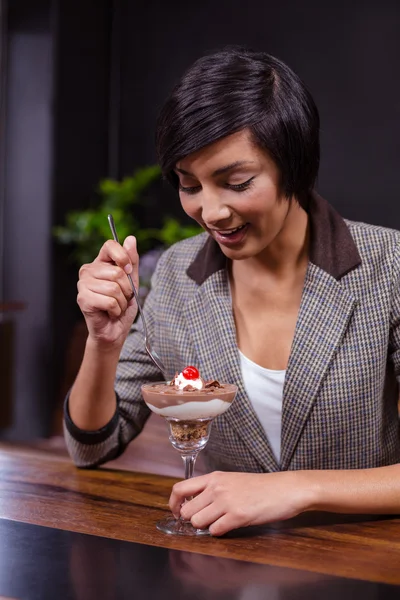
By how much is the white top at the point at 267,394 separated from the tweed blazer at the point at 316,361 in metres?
0.03

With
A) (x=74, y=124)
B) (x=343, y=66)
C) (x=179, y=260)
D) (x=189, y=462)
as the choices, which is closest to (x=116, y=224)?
(x=74, y=124)

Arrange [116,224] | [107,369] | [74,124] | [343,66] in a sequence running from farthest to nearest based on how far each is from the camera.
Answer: [74,124], [116,224], [343,66], [107,369]

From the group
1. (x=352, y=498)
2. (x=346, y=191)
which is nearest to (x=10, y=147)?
(x=346, y=191)

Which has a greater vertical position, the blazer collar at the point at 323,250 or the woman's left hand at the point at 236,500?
the blazer collar at the point at 323,250

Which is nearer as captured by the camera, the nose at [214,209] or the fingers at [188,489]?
the fingers at [188,489]

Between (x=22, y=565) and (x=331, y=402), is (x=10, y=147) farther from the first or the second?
(x=22, y=565)

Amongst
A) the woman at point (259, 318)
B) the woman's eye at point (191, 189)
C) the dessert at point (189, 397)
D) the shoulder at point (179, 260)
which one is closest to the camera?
the dessert at point (189, 397)

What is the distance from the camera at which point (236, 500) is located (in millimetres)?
1295

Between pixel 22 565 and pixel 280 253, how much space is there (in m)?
0.99

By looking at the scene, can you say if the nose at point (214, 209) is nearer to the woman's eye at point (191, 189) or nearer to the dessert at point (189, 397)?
the woman's eye at point (191, 189)

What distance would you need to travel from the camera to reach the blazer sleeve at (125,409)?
1777 millimetres

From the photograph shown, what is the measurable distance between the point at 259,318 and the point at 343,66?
354 cm

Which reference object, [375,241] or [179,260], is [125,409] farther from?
[375,241]

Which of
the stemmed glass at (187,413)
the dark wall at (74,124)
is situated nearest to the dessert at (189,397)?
the stemmed glass at (187,413)
